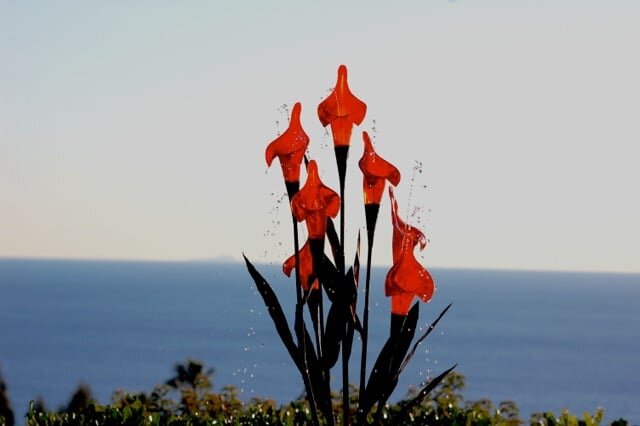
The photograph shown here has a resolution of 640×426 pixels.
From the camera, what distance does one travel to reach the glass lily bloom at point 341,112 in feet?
12.9

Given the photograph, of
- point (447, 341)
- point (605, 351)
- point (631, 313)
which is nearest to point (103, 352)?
point (447, 341)

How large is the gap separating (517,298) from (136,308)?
7275 centimetres

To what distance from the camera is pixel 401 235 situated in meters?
3.84

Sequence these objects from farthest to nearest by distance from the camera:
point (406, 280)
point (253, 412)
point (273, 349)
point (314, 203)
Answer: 1. point (273, 349)
2. point (253, 412)
3. point (314, 203)
4. point (406, 280)

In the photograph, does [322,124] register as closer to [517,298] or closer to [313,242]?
[313,242]

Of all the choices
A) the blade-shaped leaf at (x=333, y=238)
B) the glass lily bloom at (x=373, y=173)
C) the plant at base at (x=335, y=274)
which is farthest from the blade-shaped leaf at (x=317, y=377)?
the glass lily bloom at (x=373, y=173)

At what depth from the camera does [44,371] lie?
9925 centimetres

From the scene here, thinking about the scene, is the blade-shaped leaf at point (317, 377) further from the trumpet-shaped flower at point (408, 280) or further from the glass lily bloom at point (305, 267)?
the trumpet-shaped flower at point (408, 280)

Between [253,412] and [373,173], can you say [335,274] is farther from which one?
[253,412]

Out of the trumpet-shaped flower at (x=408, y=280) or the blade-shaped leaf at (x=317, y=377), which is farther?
the blade-shaped leaf at (x=317, y=377)

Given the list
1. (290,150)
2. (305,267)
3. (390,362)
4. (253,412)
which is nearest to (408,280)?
(390,362)

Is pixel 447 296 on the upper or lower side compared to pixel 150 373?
upper

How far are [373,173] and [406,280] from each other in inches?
16.7

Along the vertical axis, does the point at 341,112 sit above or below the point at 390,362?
above
